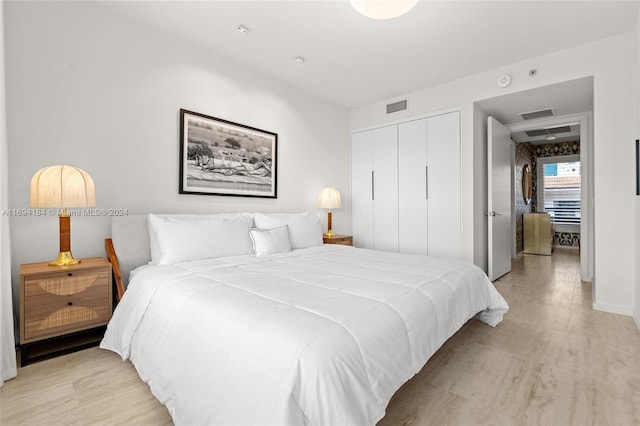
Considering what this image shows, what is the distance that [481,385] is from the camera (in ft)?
5.66

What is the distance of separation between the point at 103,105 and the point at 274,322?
2.51m

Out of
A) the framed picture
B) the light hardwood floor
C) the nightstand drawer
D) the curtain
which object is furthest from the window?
the curtain

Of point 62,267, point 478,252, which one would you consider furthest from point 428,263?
point 62,267

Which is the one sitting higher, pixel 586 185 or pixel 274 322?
pixel 586 185

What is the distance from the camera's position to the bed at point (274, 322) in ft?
3.40

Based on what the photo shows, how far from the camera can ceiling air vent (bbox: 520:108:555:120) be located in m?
4.07

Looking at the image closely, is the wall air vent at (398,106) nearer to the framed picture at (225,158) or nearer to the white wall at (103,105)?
the framed picture at (225,158)

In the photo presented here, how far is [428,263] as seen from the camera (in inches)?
94.4

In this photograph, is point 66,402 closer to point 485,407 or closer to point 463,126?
point 485,407

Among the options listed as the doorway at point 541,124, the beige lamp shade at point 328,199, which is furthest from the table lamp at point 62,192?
the doorway at point 541,124

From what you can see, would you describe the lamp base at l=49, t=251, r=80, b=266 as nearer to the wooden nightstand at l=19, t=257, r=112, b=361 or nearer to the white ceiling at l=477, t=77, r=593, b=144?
the wooden nightstand at l=19, t=257, r=112, b=361

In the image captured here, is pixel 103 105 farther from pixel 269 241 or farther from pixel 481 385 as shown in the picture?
pixel 481 385

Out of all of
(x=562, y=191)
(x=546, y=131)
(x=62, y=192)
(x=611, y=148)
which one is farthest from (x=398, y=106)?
(x=562, y=191)

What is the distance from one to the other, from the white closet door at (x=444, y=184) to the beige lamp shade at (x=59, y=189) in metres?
3.79
